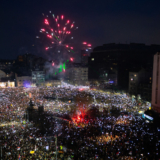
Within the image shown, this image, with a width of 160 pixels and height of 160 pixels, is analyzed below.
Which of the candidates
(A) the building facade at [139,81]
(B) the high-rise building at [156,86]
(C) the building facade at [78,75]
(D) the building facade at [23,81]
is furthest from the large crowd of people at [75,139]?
(C) the building facade at [78,75]

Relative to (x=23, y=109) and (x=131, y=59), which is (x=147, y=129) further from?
(x=131, y=59)

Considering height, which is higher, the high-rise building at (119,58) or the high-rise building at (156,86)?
the high-rise building at (119,58)

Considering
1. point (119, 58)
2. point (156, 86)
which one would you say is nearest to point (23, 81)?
point (119, 58)

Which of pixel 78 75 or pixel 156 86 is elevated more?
pixel 78 75

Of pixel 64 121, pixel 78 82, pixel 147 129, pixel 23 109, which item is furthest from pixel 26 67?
pixel 147 129

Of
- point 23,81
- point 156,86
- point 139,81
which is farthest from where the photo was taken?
point 23,81

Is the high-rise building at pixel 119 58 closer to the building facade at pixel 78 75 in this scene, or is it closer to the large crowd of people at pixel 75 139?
the building facade at pixel 78 75

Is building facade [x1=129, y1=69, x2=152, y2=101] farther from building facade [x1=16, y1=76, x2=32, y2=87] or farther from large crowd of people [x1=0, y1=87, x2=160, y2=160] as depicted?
building facade [x1=16, y1=76, x2=32, y2=87]

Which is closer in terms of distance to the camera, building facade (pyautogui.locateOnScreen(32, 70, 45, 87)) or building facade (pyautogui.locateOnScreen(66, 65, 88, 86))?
building facade (pyautogui.locateOnScreen(32, 70, 45, 87))

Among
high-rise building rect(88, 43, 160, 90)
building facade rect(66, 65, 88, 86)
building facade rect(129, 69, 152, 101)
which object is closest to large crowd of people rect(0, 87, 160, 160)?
building facade rect(129, 69, 152, 101)

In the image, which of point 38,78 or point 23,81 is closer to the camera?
point 23,81

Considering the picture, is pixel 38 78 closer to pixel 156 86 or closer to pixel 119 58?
pixel 119 58
